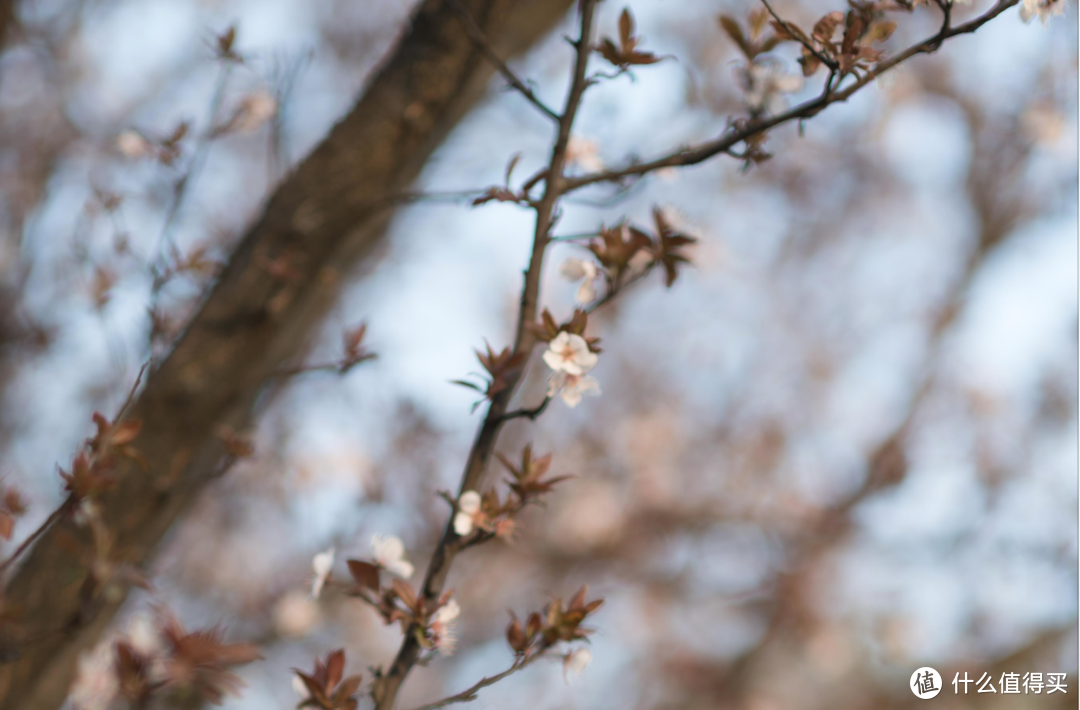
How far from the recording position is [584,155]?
1337 millimetres

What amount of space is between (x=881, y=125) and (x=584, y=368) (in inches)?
188

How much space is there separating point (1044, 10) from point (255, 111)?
1.76m

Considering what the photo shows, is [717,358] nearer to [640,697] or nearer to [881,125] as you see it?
[881,125]

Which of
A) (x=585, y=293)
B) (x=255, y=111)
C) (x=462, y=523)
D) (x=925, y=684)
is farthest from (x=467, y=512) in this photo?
(x=925, y=684)

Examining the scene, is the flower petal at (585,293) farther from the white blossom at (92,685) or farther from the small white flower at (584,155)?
the white blossom at (92,685)

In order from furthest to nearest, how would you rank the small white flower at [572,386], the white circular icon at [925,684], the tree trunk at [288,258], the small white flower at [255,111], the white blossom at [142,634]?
the white circular icon at [925,684] → the small white flower at [255,111] → the white blossom at [142,634] → the tree trunk at [288,258] → the small white flower at [572,386]

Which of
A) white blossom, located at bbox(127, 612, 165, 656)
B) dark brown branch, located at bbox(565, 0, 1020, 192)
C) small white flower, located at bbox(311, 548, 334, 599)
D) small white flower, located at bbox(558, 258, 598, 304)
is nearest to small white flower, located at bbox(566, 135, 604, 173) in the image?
dark brown branch, located at bbox(565, 0, 1020, 192)

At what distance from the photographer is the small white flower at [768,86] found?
114 centimetres

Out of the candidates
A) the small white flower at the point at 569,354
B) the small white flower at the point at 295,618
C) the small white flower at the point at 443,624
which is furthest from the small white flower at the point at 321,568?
the small white flower at the point at 295,618

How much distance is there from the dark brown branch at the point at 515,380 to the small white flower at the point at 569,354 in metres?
0.05

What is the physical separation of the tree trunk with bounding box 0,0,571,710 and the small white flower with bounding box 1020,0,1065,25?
968 millimetres

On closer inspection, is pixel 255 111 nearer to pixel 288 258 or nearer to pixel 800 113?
pixel 288 258

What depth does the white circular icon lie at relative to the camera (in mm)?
3051

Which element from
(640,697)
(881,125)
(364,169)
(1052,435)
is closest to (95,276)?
(364,169)
